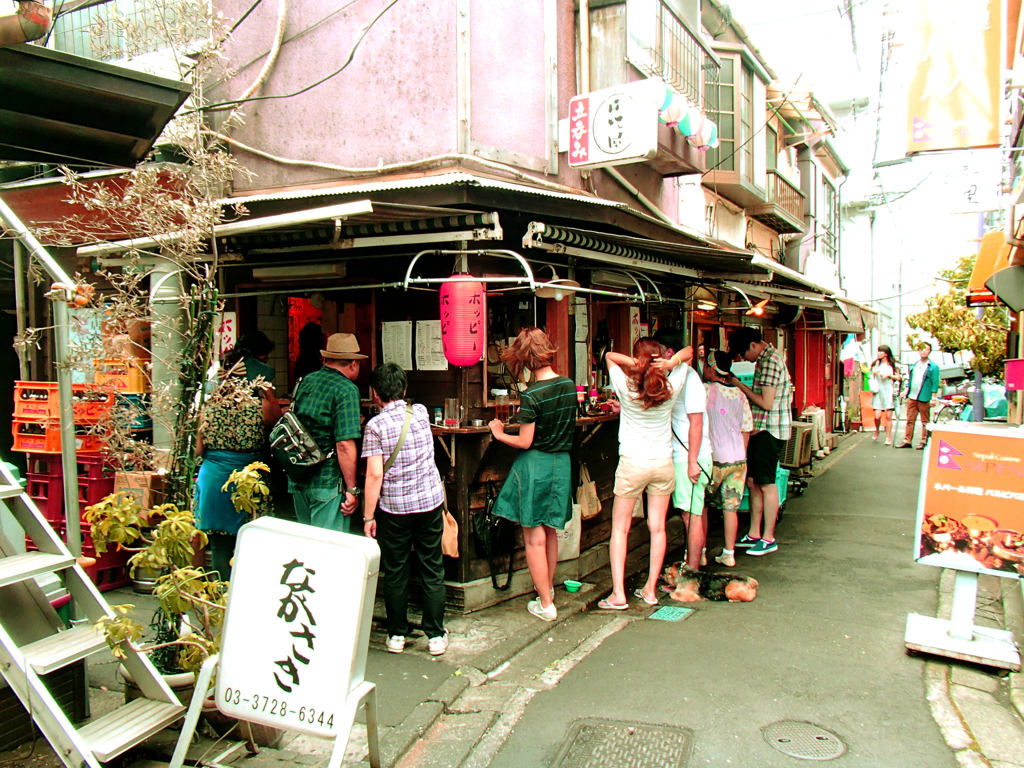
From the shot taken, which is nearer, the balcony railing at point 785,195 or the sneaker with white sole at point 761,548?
the sneaker with white sole at point 761,548

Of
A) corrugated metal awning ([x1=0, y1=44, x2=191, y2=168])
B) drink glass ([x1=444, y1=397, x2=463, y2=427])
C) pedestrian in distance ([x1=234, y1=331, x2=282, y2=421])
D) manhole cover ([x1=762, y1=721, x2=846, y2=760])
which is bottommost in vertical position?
manhole cover ([x1=762, y1=721, x2=846, y2=760])

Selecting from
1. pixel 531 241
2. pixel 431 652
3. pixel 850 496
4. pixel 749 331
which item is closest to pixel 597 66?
pixel 531 241

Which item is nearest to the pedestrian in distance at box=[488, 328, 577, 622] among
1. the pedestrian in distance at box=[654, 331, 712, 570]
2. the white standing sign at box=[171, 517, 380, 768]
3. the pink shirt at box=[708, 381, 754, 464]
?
the pedestrian in distance at box=[654, 331, 712, 570]

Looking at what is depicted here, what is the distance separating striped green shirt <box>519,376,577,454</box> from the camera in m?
5.76

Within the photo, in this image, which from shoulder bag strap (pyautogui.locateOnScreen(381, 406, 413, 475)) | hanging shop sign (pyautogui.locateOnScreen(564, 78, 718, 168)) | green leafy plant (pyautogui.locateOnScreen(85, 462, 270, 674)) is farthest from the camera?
hanging shop sign (pyautogui.locateOnScreen(564, 78, 718, 168))

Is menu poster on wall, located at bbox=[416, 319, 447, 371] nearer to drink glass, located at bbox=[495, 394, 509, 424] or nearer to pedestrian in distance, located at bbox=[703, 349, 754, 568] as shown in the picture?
drink glass, located at bbox=[495, 394, 509, 424]

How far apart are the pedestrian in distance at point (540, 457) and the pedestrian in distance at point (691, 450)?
120 cm

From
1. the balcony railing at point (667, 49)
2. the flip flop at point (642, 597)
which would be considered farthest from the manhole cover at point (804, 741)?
the balcony railing at point (667, 49)

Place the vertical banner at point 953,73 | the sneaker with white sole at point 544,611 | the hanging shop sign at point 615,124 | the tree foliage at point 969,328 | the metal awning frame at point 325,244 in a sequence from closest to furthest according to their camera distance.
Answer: the metal awning frame at point 325,244, the sneaker with white sole at point 544,611, the hanging shop sign at point 615,124, the vertical banner at point 953,73, the tree foliage at point 969,328

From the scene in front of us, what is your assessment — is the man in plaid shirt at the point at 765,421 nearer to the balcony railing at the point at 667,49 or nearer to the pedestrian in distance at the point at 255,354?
the balcony railing at the point at 667,49

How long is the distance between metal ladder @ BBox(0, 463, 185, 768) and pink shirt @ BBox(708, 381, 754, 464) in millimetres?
5337

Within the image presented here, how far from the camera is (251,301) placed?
7297mm

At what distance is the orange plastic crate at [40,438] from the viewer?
622 centimetres

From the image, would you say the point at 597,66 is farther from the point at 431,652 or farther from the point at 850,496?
the point at 850,496
